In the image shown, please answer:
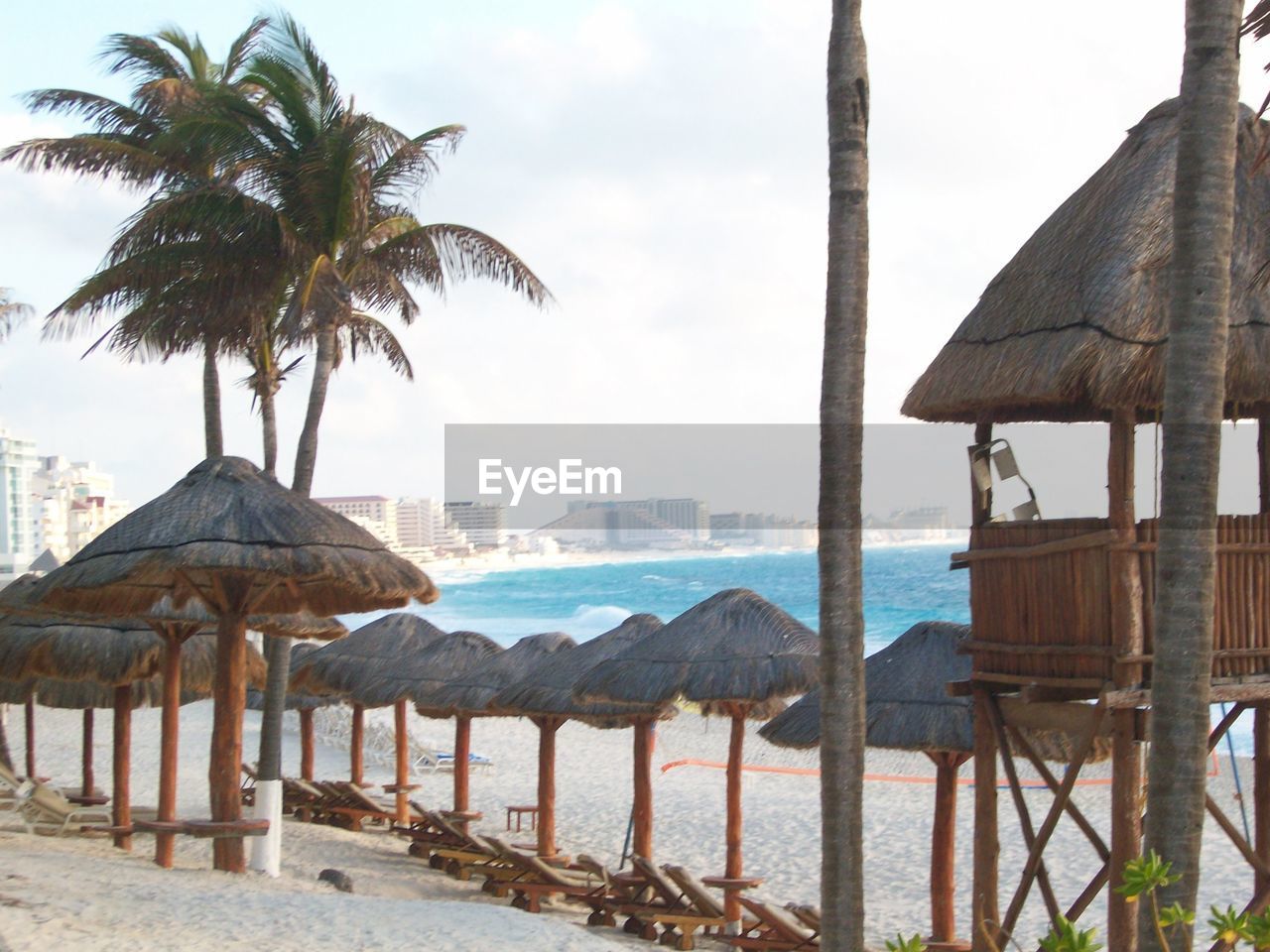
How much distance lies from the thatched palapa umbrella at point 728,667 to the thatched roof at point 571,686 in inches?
35.5

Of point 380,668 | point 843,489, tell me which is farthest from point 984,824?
point 380,668

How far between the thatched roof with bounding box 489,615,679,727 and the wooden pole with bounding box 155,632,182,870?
395 cm

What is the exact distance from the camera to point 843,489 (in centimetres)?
637

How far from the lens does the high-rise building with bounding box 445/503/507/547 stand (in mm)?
102875

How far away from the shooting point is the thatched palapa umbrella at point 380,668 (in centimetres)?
1862

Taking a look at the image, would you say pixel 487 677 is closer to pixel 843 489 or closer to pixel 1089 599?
pixel 1089 599

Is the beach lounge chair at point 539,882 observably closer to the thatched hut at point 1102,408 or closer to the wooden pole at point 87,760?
the wooden pole at point 87,760

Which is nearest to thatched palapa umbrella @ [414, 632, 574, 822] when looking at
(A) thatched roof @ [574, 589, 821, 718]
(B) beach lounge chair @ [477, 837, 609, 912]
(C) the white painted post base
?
(B) beach lounge chair @ [477, 837, 609, 912]

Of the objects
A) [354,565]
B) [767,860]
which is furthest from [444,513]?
[354,565]

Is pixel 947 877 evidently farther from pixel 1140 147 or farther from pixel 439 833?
pixel 439 833

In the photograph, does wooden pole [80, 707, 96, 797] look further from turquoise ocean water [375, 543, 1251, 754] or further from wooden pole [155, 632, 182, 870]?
turquoise ocean water [375, 543, 1251, 754]

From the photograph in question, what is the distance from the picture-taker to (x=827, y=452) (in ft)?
21.1

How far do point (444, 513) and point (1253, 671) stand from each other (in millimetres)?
99413

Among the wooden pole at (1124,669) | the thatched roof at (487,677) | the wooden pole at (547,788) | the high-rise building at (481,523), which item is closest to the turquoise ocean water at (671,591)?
the high-rise building at (481,523)
